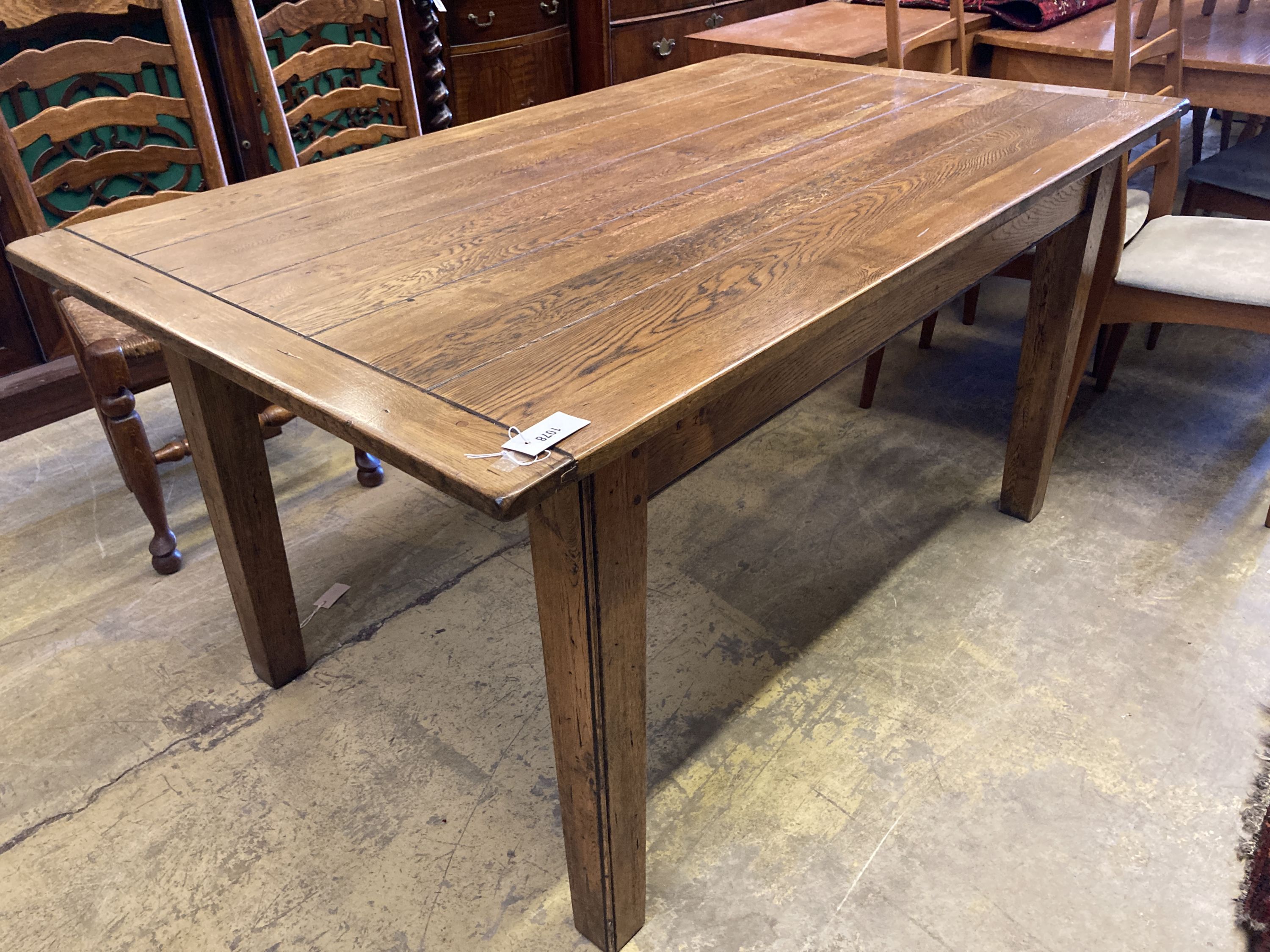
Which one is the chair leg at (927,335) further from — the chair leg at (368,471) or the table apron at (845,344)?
the chair leg at (368,471)

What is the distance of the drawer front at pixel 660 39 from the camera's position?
3.47m

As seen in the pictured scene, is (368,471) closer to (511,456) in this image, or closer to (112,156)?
(112,156)

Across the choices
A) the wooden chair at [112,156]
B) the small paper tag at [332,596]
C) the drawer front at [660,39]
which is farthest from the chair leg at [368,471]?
the drawer front at [660,39]

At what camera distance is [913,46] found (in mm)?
2412

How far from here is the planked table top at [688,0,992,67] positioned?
2.72 metres

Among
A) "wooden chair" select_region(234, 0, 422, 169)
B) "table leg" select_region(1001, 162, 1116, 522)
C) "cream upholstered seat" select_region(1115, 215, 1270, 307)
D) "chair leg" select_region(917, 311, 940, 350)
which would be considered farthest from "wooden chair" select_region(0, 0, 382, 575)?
"cream upholstered seat" select_region(1115, 215, 1270, 307)

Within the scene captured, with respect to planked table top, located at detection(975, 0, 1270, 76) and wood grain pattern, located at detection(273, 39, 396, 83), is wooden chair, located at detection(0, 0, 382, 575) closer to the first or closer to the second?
wood grain pattern, located at detection(273, 39, 396, 83)

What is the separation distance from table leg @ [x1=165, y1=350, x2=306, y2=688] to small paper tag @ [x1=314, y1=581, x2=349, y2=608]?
17 cm

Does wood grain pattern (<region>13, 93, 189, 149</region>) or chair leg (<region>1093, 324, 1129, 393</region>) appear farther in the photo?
chair leg (<region>1093, 324, 1129, 393</region>)

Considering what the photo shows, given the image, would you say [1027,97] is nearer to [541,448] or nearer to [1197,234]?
[1197,234]

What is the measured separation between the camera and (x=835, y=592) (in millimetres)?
1859

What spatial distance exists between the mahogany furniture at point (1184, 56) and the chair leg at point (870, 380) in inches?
36.8

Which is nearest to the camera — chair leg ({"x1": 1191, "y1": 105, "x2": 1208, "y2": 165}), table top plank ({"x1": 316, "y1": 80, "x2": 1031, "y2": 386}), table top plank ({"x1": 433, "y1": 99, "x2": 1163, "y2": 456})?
table top plank ({"x1": 433, "y1": 99, "x2": 1163, "y2": 456})

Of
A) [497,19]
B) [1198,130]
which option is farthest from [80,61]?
[1198,130]
